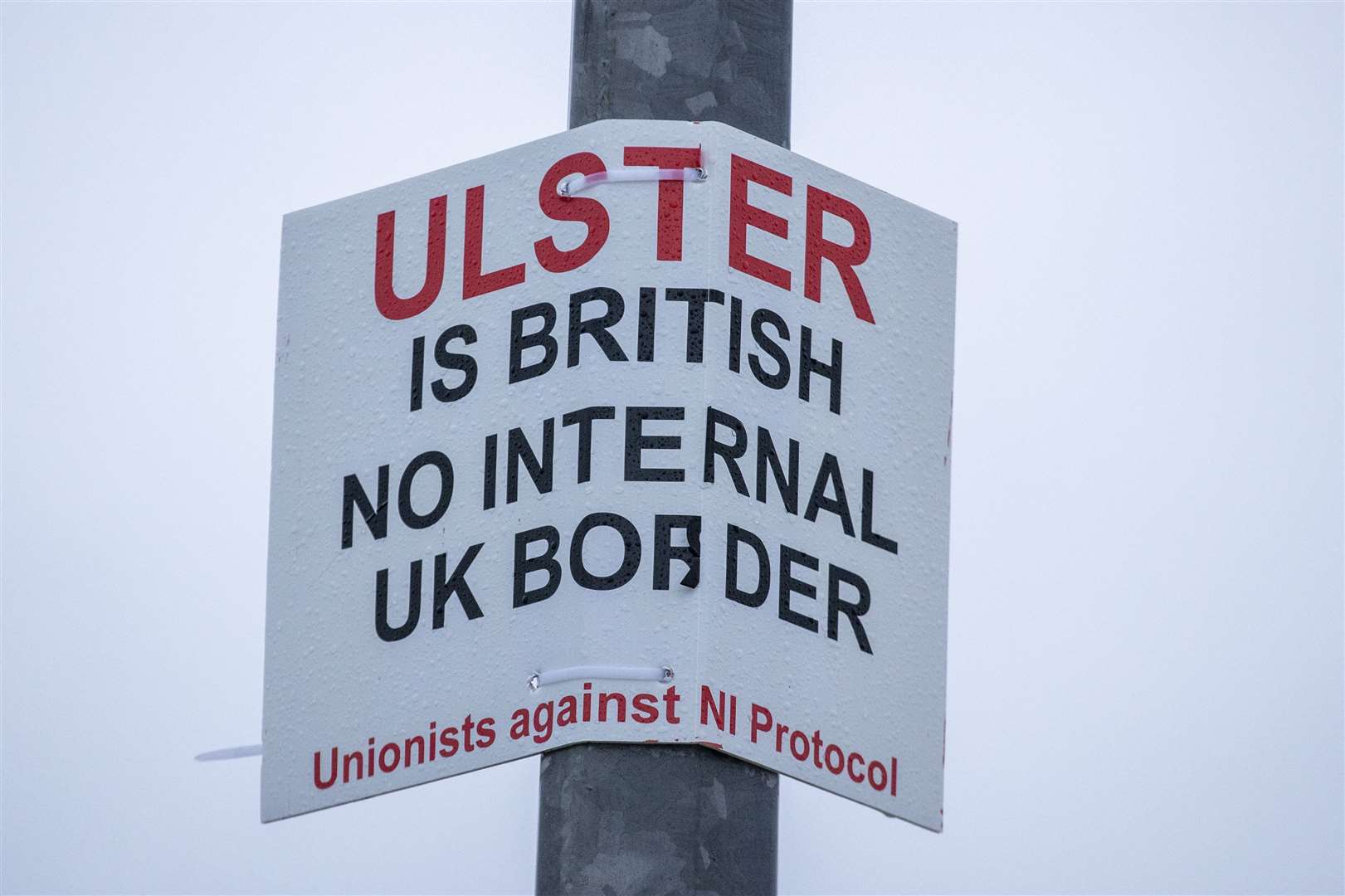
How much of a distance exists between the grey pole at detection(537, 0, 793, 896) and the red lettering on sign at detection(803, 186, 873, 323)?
115mm

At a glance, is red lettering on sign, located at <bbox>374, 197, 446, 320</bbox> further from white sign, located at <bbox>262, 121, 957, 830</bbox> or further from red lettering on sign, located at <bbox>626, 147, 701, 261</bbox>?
red lettering on sign, located at <bbox>626, 147, 701, 261</bbox>

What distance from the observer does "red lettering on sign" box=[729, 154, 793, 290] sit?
3.12 metres

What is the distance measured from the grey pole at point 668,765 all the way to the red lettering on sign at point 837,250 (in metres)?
0.12

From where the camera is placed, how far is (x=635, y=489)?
2.97m

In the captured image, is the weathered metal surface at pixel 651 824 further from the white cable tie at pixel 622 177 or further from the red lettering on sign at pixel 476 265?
the white cable tie at pixel 622 177

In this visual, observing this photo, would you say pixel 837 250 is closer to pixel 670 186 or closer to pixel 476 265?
pixel 670 186

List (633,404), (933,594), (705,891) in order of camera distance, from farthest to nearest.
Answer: (933,594) → (633,404) → (705,891)

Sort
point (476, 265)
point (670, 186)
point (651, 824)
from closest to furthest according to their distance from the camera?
point (651, 824), point (670, 186), point (476, 265)

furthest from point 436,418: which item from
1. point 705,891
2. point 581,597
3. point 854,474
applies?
point 705,891

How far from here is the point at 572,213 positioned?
3.17 meters

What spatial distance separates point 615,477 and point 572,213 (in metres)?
0.43

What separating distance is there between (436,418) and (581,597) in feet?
1.28

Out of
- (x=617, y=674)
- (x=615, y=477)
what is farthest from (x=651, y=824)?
(x=615, y=477)

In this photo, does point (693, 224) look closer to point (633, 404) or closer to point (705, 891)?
point (633, 404)
